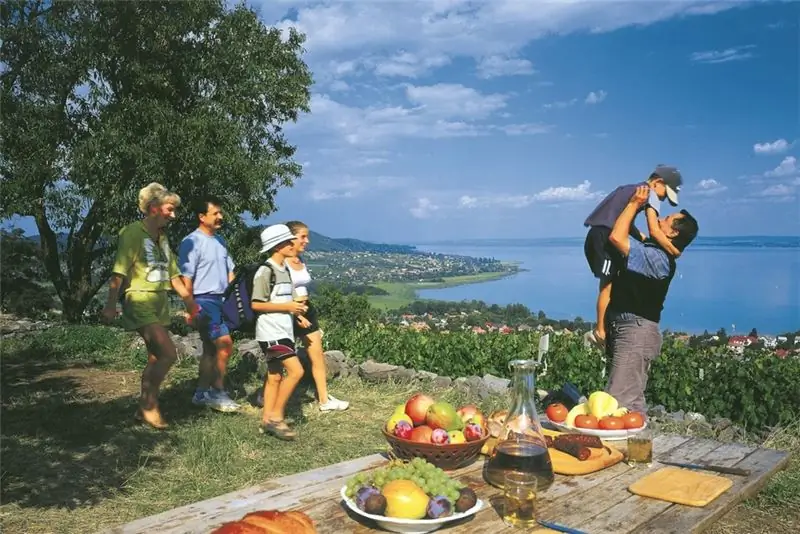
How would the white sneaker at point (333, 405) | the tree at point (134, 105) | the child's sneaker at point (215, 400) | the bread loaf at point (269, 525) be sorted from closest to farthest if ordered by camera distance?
1. the bread loaf at point (269, 525)
2. the child's sneaker at point (215, 400)
3. the white sneaker at point (333, 405)
4. the tree at point (134, 105)

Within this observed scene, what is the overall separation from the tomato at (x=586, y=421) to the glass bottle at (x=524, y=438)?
0.81 metres

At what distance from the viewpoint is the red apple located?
10.2 feet

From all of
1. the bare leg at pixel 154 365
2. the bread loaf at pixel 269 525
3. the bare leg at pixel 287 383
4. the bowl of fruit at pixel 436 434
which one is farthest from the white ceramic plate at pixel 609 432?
the bare leg at pixel 154 365

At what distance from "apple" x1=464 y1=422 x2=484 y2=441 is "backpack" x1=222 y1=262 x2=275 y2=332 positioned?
328cm

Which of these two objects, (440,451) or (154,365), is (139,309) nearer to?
(154,365)

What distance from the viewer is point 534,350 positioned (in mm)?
8578

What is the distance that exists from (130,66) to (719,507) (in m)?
13.0

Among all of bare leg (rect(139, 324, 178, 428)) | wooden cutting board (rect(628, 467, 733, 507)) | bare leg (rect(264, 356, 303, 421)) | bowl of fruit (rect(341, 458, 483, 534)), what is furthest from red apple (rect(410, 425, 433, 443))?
bare leg (rect(139, 324, 178, 428))

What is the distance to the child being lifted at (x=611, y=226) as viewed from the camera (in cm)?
477

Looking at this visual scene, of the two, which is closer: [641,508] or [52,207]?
[641,508]

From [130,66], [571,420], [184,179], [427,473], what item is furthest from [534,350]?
[130,66]

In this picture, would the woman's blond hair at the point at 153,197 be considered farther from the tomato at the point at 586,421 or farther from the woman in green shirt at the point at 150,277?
the tomato at the point at 586,421

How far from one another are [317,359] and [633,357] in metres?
3.34

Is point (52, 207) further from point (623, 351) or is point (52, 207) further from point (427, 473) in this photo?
point (427, 473)
